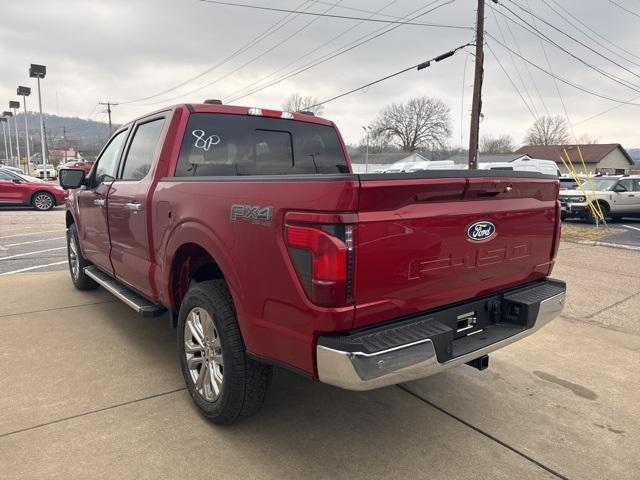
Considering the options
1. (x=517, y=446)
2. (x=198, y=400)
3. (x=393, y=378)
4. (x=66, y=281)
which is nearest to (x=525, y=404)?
(x=517, y=446)

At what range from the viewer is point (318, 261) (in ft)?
6.94

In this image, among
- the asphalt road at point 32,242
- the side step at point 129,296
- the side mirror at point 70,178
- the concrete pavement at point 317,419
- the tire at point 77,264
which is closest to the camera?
the concrete pavement at point 317,419

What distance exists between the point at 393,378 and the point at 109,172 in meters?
3.76

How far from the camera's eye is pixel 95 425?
293 cm

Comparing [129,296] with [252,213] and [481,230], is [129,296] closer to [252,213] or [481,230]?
[252,213]

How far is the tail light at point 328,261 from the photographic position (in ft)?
6.87

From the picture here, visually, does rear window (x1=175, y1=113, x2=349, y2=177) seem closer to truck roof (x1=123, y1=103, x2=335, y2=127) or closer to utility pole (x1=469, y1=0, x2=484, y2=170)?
truck roof (x1=123, y1=103, x2=335, y2=127)

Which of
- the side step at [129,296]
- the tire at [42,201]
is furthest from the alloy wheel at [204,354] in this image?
the tire at [42,201]

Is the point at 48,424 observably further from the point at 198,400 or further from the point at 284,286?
the point at 284,286

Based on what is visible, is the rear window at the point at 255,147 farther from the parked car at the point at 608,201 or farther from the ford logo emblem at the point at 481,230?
the parked car at the point at 608,201

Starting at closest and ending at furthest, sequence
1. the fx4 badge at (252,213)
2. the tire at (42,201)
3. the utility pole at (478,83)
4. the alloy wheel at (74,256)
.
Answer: the fx4 badge at (252,213) → the alloy wheel at (74,256) → the tire at (42,201) → the utility pole at (478,83)

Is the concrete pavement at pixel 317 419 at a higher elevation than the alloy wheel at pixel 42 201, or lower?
lower

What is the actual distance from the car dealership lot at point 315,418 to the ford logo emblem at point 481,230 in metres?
1.21

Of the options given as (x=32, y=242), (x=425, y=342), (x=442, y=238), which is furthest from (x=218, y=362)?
(x=32, y=242)
